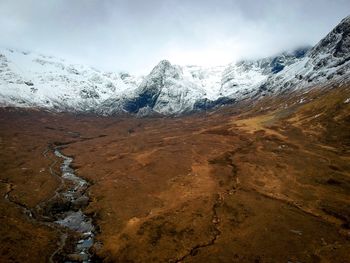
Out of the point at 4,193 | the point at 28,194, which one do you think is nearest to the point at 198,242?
the point at 28,194

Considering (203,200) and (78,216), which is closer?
(78,216)

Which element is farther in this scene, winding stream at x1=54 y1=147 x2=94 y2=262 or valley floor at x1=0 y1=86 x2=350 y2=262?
winding stream at x1=54 y1=147 x2=94 y2=262

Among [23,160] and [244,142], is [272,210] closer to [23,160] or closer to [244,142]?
[244,142]

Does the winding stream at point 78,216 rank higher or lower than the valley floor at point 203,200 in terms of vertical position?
higher

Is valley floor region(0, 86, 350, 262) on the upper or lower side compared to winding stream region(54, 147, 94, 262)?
lower

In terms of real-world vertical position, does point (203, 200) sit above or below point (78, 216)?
below
